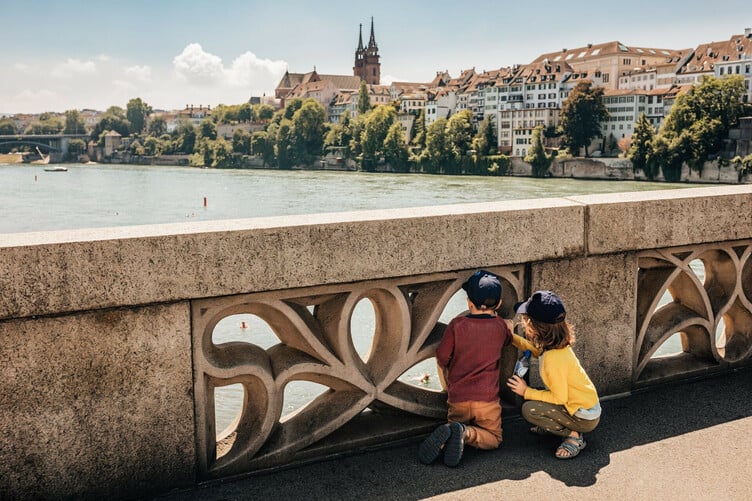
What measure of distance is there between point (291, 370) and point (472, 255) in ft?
2.49

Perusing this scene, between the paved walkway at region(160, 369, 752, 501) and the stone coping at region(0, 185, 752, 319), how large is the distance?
2.01 feet

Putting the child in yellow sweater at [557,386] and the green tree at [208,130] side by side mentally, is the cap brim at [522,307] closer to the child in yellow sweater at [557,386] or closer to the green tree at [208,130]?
the child in yellow sweater at [557,386]

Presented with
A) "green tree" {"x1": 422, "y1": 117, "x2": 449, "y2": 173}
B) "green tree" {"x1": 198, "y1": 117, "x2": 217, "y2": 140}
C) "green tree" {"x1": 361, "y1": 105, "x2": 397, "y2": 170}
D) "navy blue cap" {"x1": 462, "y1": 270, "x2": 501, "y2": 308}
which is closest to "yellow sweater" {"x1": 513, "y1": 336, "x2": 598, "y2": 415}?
"navy blue cap" {"x1": 462, "y1": 270, "x2": 501, "y2": 308}

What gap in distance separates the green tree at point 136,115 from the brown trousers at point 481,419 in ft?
613

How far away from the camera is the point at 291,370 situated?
2789 millimetres

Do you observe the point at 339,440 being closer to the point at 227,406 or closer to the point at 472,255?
the point at 472,255

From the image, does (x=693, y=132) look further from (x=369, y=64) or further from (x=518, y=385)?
(x=369, y=64)

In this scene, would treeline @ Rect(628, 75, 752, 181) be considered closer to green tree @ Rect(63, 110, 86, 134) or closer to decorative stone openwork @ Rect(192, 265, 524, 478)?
decorative stone openwork @ Rect(192, 265, 524, 478)

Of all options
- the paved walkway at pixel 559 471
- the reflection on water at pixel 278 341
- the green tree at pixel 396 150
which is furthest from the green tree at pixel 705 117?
the paved walkway at pixel 559 471

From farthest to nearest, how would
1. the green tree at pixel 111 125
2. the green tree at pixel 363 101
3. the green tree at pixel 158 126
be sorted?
the green tree at pixel 158 126 → the green tree at pixel 111 125 → the green tree at pixel 363 101

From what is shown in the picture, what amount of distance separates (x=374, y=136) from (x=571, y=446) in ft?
345

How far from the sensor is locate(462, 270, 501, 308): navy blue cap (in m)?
3.00

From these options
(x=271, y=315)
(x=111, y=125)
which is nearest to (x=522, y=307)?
(x=271, y=315)

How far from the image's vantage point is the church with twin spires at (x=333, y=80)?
515ft
